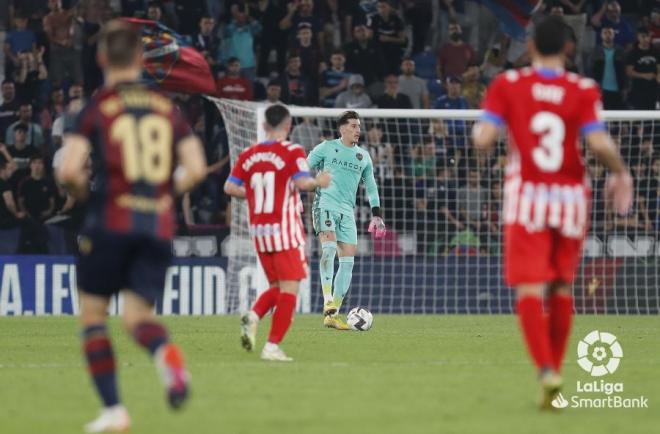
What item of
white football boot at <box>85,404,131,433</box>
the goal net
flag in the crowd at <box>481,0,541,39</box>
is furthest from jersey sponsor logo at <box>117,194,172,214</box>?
flag in the crowd at <box>481,0,541,39</box>

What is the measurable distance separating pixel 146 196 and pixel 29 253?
13588 millimetres

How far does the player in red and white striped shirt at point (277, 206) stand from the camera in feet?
37.0

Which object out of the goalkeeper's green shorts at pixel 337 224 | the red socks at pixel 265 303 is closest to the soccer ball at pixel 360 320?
the goalkeeper's green shorts at pixel 337 224

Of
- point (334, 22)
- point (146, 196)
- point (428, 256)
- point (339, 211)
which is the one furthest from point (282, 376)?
point (334, 22)

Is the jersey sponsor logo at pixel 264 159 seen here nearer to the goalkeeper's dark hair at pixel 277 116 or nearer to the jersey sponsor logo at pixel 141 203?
the goalkeeper's dark hair at pixel 277 116

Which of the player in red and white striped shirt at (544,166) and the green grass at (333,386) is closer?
the green grass at (333,386)

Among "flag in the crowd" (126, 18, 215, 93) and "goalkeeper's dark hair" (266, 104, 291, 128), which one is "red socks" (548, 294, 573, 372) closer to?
"goalkeeper's dark hair" (266, 104, 291, 128)

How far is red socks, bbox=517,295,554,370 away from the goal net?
1142 cm

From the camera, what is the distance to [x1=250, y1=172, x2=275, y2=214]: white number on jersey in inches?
448


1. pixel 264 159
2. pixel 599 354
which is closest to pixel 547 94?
pixel 264 159

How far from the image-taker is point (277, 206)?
1146 cm

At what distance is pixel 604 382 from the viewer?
952 cm

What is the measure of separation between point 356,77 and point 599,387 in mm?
14179

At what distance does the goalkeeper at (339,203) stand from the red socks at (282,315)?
4.70 meters
